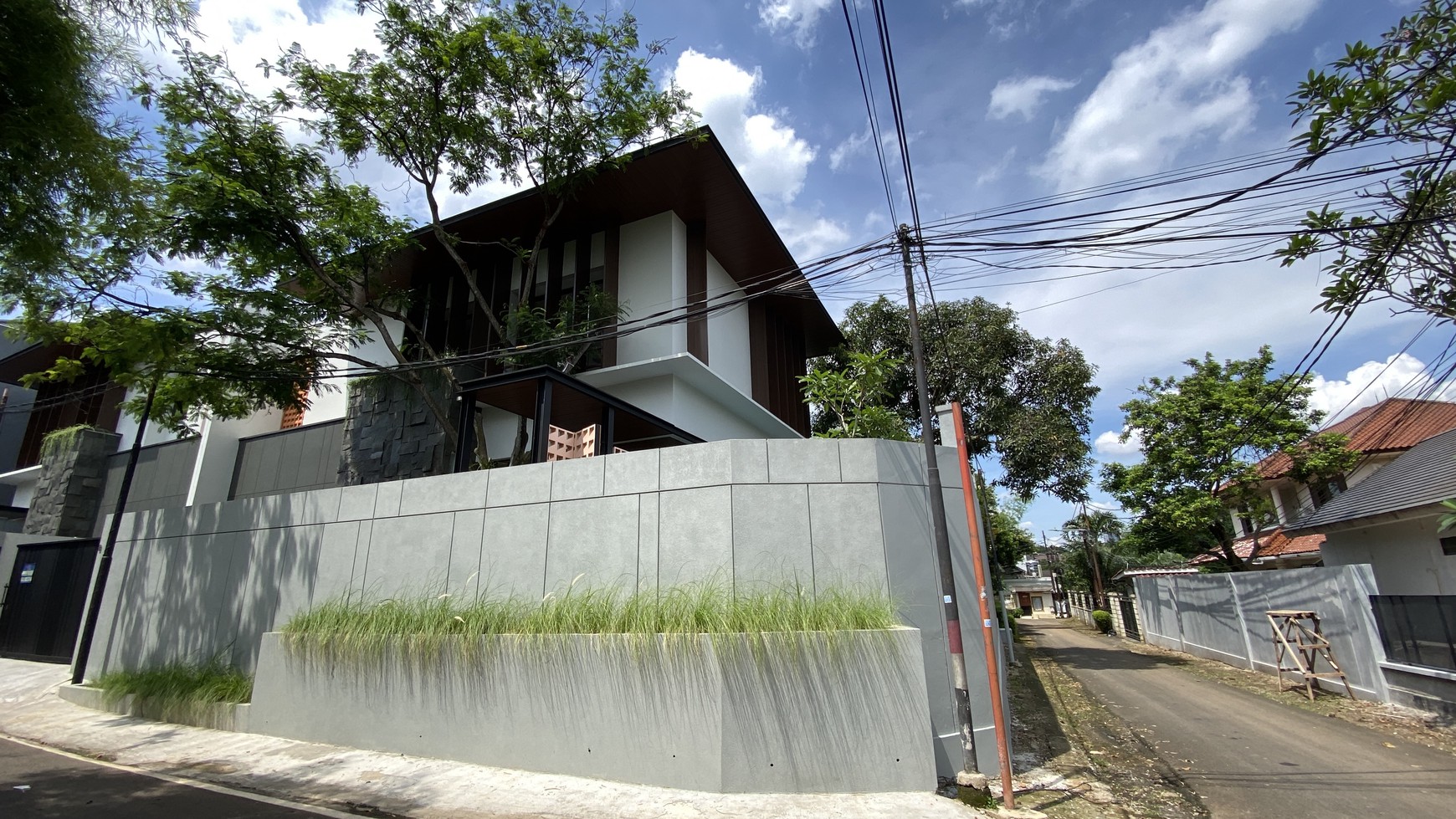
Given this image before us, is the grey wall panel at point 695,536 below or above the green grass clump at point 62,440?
below

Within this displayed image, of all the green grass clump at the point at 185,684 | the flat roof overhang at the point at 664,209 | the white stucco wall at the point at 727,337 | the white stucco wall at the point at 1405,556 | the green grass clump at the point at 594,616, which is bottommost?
the green grass clump at the point at 185,684

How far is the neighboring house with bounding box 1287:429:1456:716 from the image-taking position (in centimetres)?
905

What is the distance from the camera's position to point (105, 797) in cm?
578

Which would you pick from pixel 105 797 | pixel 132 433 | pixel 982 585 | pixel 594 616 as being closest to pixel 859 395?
pixel 982 585

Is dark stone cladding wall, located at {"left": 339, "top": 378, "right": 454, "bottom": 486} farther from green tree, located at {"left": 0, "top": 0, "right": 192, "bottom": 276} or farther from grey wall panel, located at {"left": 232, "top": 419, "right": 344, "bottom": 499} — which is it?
green tree, located at {"left": 0, "top": 0, "right": 192, "bottom": 276}

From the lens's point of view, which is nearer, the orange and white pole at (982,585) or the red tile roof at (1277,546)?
the orange and white pole at (982,585)

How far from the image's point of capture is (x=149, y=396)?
11.6 meters

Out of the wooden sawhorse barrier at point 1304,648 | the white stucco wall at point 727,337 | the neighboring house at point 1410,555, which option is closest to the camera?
the neighboring house at point 1410,555

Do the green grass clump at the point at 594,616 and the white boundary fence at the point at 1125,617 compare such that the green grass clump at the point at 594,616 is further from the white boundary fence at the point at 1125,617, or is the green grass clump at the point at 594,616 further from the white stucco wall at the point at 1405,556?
the white boundary fence at the point at 1125,617

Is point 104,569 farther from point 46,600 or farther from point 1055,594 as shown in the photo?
point 1055,594

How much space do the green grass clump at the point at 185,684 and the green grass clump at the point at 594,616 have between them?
1751 mm

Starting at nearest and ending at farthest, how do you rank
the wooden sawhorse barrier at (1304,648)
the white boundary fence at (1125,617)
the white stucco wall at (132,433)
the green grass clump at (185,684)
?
the green grass clump at (185,684)
the wooden sawhorse barrier at (1304,648)
the white stucco wall at (132,433)
the white boundary fence at (1125,617)

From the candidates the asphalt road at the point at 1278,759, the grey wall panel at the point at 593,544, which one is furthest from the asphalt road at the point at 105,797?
the asphalt road at the point at 1278,759

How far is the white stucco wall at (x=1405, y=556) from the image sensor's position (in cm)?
1254
